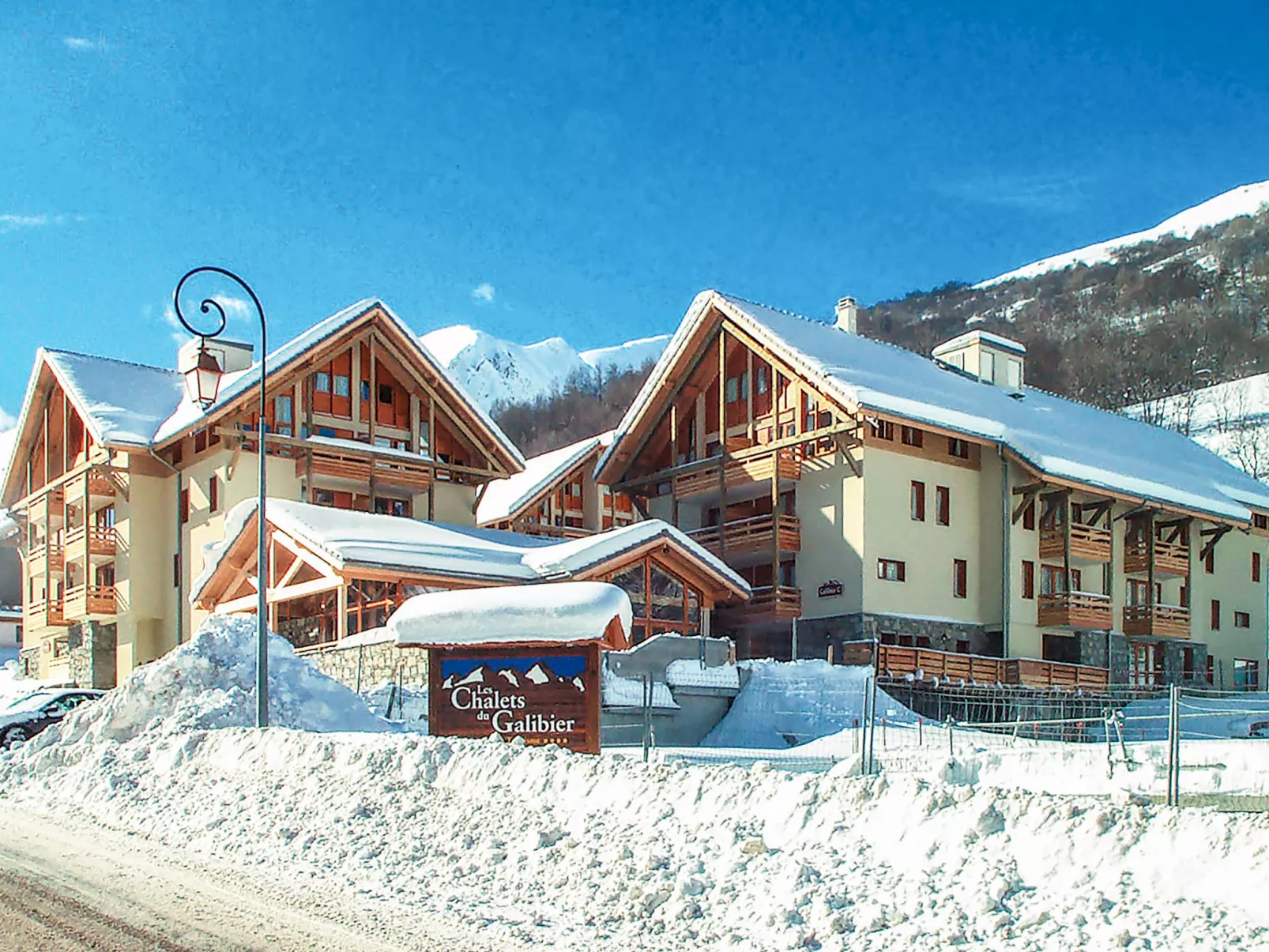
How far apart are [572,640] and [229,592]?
874 inches

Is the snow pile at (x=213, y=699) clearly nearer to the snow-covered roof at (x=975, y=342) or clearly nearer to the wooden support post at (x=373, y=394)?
the wooden support post at (x=373, y=394)

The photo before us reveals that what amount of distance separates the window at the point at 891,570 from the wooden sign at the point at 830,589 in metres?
1.14

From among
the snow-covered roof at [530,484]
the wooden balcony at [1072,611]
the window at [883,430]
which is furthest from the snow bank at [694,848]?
the snow-covered roof at [530,484]

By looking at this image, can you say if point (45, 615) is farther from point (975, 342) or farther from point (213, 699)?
point (975, 342)

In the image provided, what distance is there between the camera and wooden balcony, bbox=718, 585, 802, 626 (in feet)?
123

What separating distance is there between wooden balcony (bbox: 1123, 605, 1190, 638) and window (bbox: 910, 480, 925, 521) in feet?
28.6

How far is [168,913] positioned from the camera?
9.57 m

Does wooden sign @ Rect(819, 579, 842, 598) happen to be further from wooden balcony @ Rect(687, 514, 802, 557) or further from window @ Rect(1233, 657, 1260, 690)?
window @ Rect(1233, 657, 1260, 690)

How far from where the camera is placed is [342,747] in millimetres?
14016

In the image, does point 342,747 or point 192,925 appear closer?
point 192,925

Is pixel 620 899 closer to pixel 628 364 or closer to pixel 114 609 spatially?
pixel 114 609

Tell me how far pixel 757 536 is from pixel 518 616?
81.7ft

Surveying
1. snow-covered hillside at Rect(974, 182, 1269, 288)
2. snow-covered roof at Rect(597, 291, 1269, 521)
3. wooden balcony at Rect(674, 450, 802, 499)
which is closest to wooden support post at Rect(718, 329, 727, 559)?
wooden balcony at Rect(674, 450, 802, 499)

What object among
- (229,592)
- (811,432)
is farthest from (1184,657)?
(229,592)
